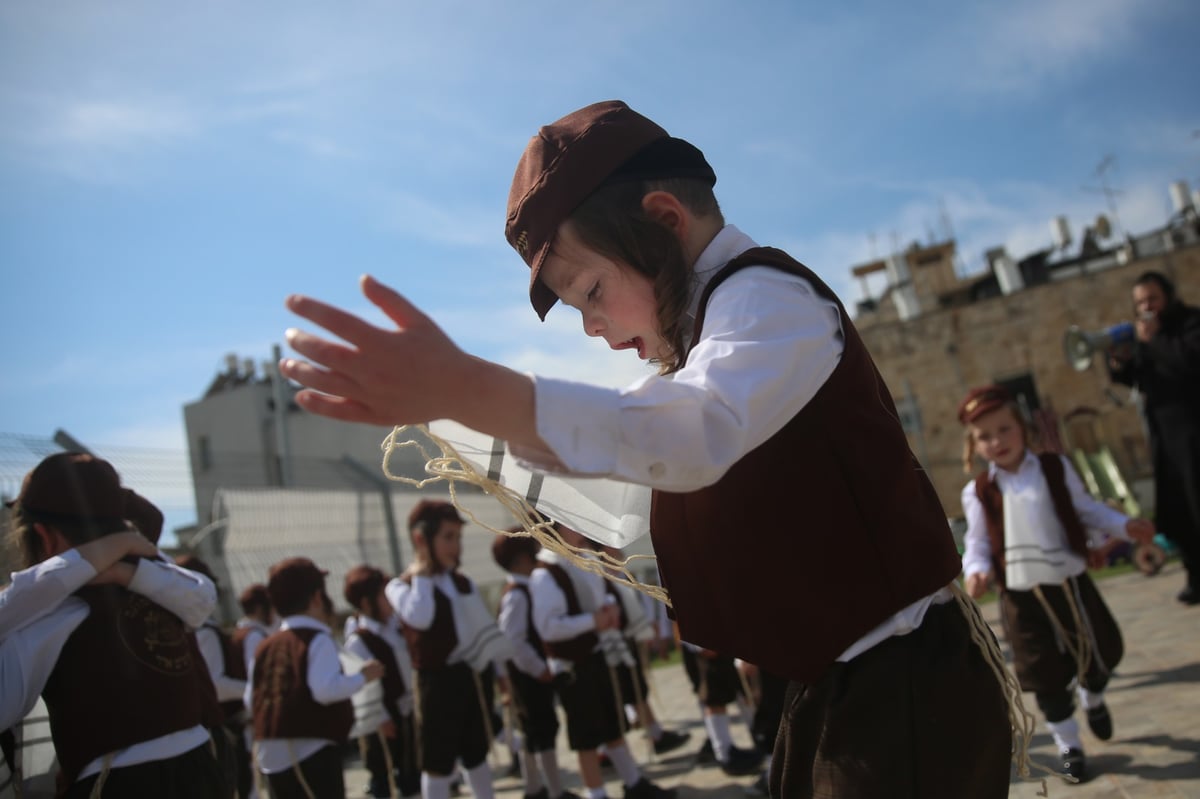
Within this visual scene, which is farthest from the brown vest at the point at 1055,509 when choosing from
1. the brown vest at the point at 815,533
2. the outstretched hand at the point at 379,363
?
the outstretched hand at the point at 379,363

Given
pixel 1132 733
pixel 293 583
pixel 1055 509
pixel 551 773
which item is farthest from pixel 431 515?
pixel 1132 733

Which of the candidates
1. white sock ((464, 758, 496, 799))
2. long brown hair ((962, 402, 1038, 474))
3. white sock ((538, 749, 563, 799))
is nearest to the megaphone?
long brown hair ((962, 402, 1038, 474))

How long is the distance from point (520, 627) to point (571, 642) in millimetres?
773

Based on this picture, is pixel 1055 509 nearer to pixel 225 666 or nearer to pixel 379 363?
pixel 379 363

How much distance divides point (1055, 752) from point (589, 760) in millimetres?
2747

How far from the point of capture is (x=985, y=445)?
4832mm

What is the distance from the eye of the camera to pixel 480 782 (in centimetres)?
587

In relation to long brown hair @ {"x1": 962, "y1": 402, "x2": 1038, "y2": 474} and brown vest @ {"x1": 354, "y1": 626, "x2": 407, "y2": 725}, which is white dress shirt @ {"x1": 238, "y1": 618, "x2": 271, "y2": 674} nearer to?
brown vest @ {"x1": 354, "y1": 626, "x2": 407, "y2": 725}

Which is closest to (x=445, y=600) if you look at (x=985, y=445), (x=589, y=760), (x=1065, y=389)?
(x=589, y=760)

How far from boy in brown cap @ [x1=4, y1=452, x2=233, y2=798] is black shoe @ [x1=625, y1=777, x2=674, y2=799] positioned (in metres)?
3.39

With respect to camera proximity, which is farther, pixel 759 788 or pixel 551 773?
pixel 551 773

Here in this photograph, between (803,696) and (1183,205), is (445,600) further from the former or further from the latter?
(1183,205)

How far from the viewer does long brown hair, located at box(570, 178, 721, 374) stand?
1518 millimetres

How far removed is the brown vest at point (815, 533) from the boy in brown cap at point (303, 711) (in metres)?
3.72
